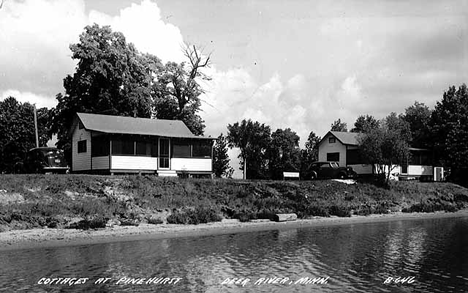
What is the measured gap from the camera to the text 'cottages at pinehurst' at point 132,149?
41.1 m

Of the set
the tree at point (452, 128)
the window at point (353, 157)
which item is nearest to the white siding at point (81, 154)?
the window at point (353, 157)

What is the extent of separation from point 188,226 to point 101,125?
1713 centimetres

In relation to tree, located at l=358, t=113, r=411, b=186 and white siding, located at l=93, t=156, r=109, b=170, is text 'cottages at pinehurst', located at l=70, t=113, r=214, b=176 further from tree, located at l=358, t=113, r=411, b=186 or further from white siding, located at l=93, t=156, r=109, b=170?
tree, located at l=358, t=113, r=411, b=186

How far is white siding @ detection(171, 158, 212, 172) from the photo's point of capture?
43719mm

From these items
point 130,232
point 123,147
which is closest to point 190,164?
point 123,147

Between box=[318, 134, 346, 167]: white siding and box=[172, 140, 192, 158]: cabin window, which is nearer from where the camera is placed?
box=[172, 140, 192, 158]: cabin window

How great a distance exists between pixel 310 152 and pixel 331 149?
1383 centimetres

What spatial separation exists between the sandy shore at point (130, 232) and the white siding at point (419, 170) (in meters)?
23.5

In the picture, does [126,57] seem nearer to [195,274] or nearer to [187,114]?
[187,114]

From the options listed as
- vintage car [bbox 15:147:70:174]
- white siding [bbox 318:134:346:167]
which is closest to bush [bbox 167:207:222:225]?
vintage car [bbox 15:147:70:174]

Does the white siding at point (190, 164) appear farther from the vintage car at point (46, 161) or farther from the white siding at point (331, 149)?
the white siding at point (331, 149)

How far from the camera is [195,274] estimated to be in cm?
Answer: 1816

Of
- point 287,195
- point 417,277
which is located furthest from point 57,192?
point 417,277

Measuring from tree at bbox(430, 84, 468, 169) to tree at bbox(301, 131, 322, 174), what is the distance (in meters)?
16.7
